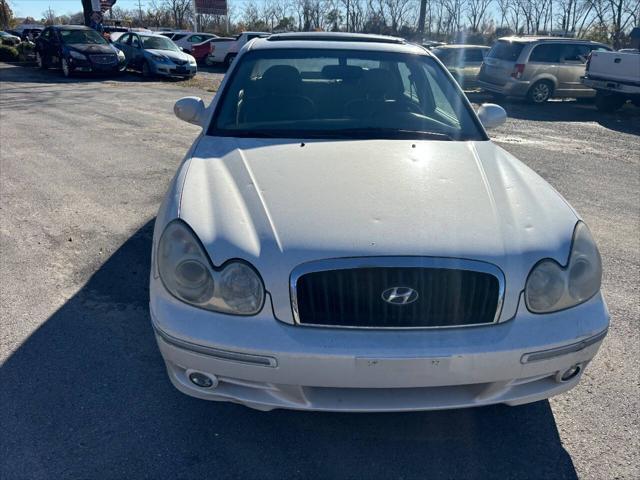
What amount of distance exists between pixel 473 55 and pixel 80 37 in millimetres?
13203

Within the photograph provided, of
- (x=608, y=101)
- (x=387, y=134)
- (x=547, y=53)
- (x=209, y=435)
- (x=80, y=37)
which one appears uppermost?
(x=80, y=37)

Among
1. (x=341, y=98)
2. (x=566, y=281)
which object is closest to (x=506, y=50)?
(x=341, y=98)

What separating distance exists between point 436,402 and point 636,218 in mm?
4563

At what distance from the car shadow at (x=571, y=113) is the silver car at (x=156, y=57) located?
930cm

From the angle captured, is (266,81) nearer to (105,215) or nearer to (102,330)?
(102,330)

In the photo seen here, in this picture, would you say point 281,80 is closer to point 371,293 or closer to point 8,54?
point 371,293

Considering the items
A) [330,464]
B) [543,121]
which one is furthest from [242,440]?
[543,121]

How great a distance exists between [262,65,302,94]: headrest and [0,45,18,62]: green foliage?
24252 mm

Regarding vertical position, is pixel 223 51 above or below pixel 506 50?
below

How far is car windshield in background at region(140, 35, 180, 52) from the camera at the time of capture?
19.5 m

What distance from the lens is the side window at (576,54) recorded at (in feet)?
49.9

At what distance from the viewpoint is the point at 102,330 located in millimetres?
3443

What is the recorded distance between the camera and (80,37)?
62.3 ft

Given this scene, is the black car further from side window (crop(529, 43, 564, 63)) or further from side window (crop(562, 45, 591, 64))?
side window (crop(562, 45, 591, 64))
